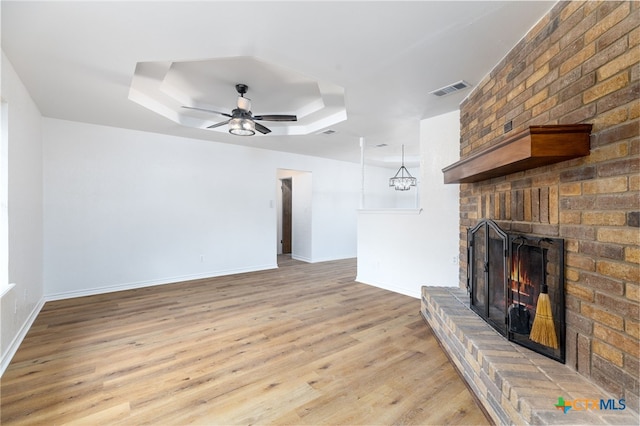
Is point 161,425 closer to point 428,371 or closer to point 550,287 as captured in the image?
point 428,371

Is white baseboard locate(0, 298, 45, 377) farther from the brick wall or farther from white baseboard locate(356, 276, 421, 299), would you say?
white baseboard locate(356, 276, 421, 299)

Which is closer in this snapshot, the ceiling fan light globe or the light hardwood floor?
the light hardwood floor

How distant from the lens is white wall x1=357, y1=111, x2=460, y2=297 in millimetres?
3656

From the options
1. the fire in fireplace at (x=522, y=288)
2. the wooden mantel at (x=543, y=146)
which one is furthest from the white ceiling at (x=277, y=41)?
the fire in fireplace at (x=522, y=288)

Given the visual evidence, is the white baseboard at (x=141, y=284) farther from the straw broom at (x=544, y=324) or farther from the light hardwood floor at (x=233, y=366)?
the straw broom at (x=544, y=324)

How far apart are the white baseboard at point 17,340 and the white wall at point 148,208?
75 cm

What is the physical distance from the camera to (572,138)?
1.52 meters

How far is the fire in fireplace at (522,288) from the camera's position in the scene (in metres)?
1.71

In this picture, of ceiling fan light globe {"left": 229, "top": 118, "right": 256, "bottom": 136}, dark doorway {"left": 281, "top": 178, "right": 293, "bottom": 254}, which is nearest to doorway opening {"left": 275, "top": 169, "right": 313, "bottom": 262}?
dark doorway {"left": 281, "top": 178, "right": 293, "bottom": 254}

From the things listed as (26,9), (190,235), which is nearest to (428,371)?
(26,9)

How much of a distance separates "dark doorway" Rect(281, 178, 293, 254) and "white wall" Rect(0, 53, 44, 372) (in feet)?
16.5

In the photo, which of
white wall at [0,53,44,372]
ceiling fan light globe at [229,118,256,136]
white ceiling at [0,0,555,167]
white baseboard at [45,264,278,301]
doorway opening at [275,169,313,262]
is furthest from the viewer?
doorway opening at [275,169,313,262]

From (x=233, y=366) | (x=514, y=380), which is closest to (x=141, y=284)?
(x=233, y=366)

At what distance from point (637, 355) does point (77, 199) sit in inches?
225
